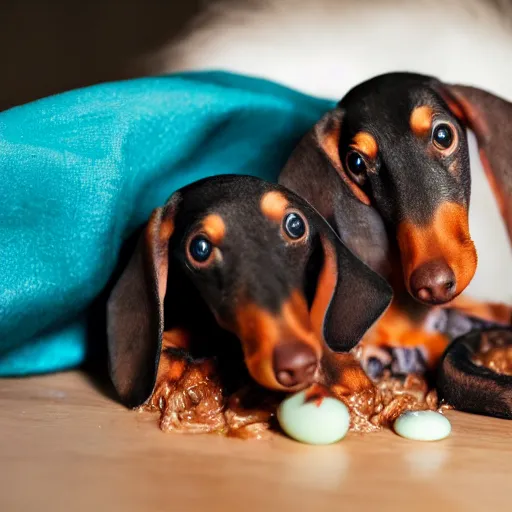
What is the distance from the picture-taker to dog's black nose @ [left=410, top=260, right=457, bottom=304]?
1381 millimetres

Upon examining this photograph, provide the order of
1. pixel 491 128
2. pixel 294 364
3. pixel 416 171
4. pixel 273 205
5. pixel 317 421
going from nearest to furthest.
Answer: pixel 294 364 < pixel 317 421 < pixel 273 205 < pixel 416 171 < pixel 491 128

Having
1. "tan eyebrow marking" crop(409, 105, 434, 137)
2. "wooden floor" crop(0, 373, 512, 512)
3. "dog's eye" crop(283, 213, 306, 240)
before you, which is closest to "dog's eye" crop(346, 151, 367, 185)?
"tan eyebrow marking" crop(409, 105, 434, 137)

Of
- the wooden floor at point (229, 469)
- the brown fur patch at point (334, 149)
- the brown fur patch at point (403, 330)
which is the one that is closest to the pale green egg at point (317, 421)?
the wooden floor at point (229, 469)

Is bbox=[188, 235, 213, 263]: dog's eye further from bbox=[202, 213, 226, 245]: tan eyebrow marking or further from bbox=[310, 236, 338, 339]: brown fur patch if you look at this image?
bbox=[310, 236, 338, 339]: brown fur patch

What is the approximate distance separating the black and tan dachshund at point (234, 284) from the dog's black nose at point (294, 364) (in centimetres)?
6

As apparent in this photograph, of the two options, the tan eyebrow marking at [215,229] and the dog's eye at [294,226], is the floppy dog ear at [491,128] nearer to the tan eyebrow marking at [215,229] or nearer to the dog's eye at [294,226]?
the dog's eye at [294,226]

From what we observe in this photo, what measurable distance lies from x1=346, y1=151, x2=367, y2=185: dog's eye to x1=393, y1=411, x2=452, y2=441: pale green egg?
44 cm

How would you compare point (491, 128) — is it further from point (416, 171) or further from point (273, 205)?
point (273, 205)

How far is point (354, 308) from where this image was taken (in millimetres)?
1438

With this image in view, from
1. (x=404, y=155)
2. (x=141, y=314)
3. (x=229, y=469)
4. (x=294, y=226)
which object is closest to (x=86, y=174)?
(x=141, y=314)

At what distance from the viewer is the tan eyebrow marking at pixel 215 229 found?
53.7 inches

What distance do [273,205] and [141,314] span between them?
0.89 feet

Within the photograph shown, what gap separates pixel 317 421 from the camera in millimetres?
1286

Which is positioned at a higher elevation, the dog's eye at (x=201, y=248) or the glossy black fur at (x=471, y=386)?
the dog's eye at (x=201, y=248)
